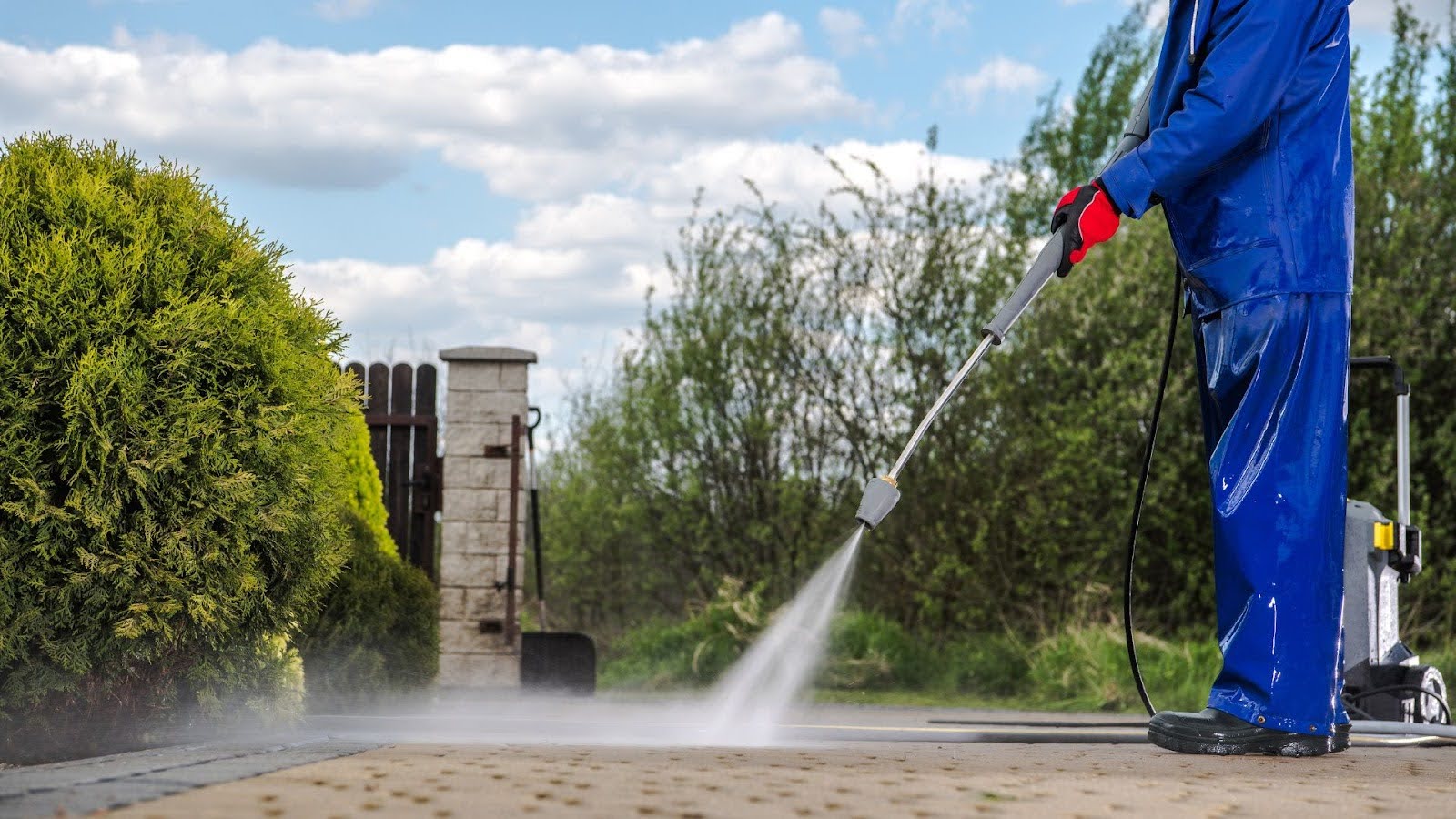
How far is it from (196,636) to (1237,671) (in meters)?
3.06

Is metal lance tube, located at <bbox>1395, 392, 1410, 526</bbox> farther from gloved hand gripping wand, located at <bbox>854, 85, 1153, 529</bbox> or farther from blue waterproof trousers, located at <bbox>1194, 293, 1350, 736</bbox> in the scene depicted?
gloved hand gripping wand, located at <bbox>854, 85, 1153, 529</bbox>

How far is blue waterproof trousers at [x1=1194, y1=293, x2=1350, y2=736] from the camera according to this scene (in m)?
3.93

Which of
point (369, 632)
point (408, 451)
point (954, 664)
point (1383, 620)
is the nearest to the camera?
point (1383, 620)

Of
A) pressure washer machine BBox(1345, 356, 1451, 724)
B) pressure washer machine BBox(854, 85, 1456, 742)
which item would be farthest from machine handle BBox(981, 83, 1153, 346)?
pressure washer machine BBox(1345, 356, 1451, 724)

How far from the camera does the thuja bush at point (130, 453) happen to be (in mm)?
4242

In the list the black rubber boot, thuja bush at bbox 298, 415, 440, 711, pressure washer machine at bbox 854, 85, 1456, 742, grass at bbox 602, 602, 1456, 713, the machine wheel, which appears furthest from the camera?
grass at bbox 602, 602, 1456, 713

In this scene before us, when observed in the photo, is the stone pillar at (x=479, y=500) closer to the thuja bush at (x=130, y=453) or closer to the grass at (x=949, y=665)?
the grass at (x=949, y=665)

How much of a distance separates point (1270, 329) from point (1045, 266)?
63 centimetres

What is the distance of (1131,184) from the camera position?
13.0ft

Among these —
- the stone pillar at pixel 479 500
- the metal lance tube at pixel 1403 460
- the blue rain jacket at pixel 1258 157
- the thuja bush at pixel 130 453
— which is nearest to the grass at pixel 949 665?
the stone pillar at pixel 479 500

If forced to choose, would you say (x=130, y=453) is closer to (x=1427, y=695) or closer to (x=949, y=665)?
(x=1427, y=695)

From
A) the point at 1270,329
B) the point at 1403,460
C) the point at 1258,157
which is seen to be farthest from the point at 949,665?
the point at 1258,157

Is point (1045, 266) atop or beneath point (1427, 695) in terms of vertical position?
atop

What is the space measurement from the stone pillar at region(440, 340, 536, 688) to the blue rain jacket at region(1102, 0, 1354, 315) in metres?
5.35
